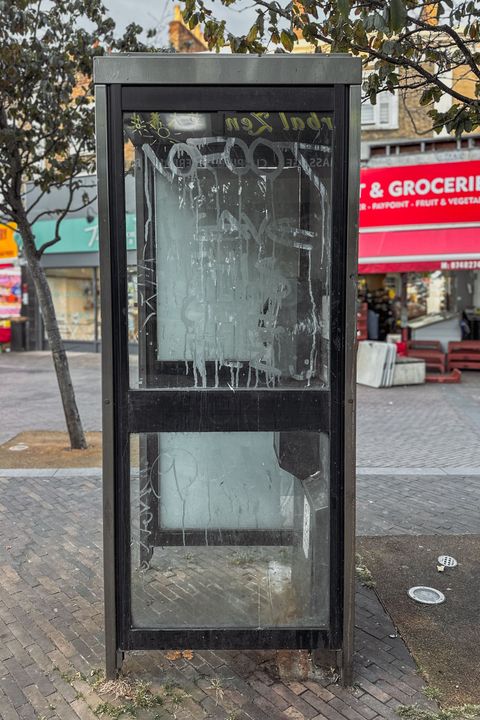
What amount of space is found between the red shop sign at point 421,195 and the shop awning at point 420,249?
0.28 meters

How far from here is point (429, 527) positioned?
16.1 feet

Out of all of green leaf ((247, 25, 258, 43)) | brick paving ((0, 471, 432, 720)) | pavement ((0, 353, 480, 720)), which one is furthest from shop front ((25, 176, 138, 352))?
brick paving ((0, 471, 432, 720))

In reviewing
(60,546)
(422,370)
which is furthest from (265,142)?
(422,370)

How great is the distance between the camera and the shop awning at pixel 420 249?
12961 mm

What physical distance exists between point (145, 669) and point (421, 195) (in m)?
13.4

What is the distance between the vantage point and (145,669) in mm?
3041

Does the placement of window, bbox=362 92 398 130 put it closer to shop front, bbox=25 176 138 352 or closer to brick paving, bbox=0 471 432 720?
shop front, bbox=25 176 138 352

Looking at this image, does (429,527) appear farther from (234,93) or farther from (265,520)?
(234,93)

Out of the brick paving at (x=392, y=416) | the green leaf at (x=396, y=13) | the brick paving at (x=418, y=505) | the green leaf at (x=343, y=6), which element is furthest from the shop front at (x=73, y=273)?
the green leaf at (x=396, y=13)

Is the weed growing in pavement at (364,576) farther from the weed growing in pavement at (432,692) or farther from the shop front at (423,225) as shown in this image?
the shop front at (423,225)

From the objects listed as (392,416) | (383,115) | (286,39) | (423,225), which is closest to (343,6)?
(286,39)

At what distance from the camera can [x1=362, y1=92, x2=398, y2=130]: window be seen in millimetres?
15750

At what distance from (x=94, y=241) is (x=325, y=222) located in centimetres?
1637

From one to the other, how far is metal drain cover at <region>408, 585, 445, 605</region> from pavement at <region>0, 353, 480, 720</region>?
252 millimetres
